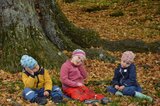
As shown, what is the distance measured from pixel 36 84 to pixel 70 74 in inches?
31.2

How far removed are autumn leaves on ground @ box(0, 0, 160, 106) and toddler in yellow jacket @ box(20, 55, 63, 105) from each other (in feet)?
0.69

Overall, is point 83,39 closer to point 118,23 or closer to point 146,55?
point 146,55

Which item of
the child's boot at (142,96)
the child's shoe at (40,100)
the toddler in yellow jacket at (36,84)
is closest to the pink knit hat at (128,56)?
the child's boot at (142,96)

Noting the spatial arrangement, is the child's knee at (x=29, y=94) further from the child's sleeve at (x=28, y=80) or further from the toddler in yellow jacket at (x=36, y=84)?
the child's sleeve at (x=28, y=80)

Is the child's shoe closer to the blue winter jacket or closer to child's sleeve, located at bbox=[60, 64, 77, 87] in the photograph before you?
child's sleeve, located at bbox=[60, 64, 77, 87]

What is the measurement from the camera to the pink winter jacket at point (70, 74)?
28.5 feet

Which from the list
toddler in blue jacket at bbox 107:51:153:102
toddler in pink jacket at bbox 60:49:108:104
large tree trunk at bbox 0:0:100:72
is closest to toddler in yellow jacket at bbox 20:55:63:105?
toddler in pink jacket at bbox 60:49:108:104

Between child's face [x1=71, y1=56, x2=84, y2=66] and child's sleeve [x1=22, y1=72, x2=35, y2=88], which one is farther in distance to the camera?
child's face [x1=71, y1=56, x2=84, y2=66]

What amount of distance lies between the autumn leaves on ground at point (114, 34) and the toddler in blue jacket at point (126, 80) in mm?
196

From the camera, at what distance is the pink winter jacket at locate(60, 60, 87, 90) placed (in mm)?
8680

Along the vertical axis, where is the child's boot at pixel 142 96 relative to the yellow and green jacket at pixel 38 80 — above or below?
below

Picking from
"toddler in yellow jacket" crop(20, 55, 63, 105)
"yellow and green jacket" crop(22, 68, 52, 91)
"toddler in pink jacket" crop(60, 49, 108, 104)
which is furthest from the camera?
"toddler in pink jacket" crop(60, 49, 108, 104)

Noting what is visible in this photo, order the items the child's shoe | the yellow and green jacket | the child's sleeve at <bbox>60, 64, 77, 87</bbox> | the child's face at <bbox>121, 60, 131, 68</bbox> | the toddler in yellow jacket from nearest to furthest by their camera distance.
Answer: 1. the child's shoe
2. the toddler in yellow jacket
3. the yellow and green jacket
4. the child's sleeve at <bbox>60, 64, 77, 87</bbox>
5. the child's face at <bbox>121, 60, 131, 68</bbox>

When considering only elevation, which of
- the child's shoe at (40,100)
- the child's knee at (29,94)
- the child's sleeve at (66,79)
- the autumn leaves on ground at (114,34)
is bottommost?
the autumn leaves on ground at (114,34)
